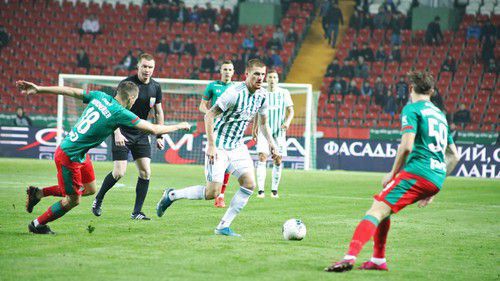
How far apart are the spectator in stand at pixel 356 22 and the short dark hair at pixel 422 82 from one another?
1185 inches

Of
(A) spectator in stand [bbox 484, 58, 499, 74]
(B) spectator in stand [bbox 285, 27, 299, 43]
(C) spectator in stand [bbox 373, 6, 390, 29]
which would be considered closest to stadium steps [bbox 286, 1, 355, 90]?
(B) spectator in stand [bbox 285, 27, 299, 43]

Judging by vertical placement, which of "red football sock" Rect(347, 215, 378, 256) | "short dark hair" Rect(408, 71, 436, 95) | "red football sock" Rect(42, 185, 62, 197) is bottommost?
"red football sock" Rect(42, 185, 62, 197)

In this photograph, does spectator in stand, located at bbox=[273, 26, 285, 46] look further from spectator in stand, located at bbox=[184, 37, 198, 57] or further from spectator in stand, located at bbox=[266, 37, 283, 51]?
spectator in stand, located at bbox=[184, 37, 198, 57]

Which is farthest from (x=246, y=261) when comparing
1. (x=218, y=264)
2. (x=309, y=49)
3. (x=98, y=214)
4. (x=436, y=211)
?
(x=309, y=49)

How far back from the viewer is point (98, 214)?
1136 cm

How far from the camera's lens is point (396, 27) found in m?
35.7

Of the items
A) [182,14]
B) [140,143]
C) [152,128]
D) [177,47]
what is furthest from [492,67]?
[152,128]

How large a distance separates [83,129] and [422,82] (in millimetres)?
3684

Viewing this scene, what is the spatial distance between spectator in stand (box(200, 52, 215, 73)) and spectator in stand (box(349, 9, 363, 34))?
7.68 m

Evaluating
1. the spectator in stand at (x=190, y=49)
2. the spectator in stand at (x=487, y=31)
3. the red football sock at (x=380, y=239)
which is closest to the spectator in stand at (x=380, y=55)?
the spectator in stand at (x=487, y=31)

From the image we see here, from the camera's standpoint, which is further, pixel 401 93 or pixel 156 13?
pixel 156 13

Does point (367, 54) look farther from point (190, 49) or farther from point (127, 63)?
point (127, 63)

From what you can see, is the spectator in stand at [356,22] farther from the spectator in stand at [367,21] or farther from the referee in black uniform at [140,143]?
the referee in black uniform at [140,143]

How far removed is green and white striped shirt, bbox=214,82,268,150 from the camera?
391 inches
